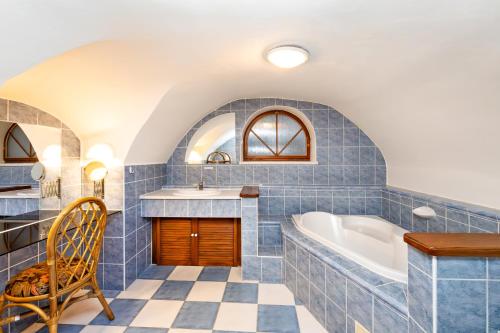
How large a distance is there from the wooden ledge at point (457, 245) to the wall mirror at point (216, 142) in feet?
8.73

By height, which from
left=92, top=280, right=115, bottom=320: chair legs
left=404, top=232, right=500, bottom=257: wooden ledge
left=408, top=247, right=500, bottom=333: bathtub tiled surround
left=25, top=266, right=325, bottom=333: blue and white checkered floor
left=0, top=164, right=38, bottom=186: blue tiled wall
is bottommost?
left=25, top=266, right=325, bottom=333: blue and white checkered floor

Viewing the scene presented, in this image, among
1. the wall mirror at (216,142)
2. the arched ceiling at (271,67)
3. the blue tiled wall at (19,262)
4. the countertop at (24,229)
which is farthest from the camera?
the wall mirror at (216,142)

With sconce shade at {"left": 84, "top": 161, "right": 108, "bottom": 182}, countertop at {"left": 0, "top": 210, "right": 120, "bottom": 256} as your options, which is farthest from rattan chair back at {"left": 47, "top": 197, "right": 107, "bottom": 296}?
sconce shade at {"left": 84, "top": 161, "right": 108, "bottom": 182}

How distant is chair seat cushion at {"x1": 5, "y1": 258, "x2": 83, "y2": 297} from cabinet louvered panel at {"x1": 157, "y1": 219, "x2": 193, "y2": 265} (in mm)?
1294

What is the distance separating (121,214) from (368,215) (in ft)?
9.31

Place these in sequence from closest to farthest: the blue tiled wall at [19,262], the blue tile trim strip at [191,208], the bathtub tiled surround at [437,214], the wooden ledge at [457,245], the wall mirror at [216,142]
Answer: the wooden ledge at [457,245] → the blue tiled wall at [19,262] → the bathtub tiled surround at [437,214] → the blue tile trim strip at [191,208] → the wall mirror at [216,142]

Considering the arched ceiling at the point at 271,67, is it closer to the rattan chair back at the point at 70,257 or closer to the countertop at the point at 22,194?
the countertop at the point at 22,194

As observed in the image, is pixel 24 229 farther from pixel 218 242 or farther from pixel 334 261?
pixel 334 261

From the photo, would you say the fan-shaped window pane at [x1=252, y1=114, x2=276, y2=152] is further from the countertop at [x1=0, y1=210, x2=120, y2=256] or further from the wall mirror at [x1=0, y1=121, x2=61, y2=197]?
the countertop at [x1=0, y1=210, x2=120, y2=256]

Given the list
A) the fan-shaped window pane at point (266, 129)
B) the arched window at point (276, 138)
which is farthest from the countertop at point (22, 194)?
the fan-shaped window pane at point (266, 129)

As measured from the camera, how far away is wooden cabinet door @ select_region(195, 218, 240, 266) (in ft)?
9.75

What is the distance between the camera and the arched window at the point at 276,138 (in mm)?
3566

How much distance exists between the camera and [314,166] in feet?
11.2

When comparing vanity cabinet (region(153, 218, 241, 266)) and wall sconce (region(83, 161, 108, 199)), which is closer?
wall sconce (region(83, 161, 108, 199))
